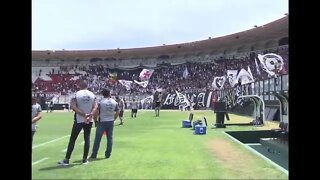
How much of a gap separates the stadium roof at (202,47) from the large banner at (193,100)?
29.9 feet

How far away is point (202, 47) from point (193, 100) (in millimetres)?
13131

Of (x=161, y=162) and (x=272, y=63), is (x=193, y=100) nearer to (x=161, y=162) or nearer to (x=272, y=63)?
(x=272, y=63)

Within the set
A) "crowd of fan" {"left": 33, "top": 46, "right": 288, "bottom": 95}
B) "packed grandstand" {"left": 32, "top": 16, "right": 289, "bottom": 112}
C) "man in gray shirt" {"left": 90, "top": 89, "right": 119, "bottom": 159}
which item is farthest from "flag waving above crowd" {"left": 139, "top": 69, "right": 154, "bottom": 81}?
"man in gray shirt" {"left": 90, "top": 89, "right": 119, "bottom": 159}

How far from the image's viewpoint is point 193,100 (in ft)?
177

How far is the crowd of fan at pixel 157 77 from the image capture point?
5909cm

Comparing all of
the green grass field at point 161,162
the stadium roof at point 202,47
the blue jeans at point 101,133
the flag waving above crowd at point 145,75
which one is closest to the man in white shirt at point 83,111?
the green grass field at point 161,162

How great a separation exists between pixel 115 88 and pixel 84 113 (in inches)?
2191

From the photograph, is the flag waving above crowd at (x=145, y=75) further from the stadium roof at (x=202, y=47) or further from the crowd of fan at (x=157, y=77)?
the stadium roof at (x=202, y=47)

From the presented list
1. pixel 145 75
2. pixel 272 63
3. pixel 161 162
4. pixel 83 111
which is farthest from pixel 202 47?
pixel 83 111

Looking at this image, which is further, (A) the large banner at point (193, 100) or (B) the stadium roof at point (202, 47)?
(A) the large banner at point (193, 100)

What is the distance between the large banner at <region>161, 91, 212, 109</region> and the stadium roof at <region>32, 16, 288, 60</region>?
29.9 feet
